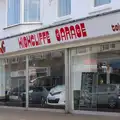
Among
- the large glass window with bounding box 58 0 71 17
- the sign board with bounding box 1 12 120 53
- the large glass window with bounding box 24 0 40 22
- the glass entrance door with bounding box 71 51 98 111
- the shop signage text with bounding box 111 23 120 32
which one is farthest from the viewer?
the large glass window with bounding box 24 0 40 22

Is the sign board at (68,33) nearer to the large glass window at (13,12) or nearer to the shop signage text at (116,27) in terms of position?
the shop signage text at (116,27)

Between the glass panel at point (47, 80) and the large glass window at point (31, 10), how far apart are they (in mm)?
1756

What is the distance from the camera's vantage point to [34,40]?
1836 cm

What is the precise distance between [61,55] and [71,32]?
5.22 feet

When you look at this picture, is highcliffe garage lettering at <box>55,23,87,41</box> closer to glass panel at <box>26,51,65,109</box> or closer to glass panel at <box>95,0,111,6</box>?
glass panel at <box>26,51,65,109</box>

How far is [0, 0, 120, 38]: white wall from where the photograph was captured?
15.4 metres

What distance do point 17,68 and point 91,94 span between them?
5.65 meters

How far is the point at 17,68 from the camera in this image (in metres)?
20.6

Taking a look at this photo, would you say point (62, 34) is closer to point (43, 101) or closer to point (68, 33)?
point (68, 33)

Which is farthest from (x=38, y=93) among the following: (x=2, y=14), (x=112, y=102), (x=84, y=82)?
(x=2, y=14)

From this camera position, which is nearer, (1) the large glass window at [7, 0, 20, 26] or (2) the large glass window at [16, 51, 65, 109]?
(2) the large glass window at [16, 51, 65, 109]


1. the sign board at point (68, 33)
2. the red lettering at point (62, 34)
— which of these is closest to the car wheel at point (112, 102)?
the sign board at point (68, 33)

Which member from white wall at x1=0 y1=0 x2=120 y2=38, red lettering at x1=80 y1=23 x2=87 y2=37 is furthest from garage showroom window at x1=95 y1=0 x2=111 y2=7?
red lettering at x1=80 y1=23 x2=87 y2=37

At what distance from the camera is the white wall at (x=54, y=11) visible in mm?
15386
